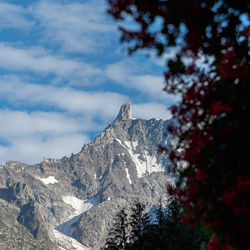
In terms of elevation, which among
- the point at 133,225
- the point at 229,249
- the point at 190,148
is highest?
the point at 133,225

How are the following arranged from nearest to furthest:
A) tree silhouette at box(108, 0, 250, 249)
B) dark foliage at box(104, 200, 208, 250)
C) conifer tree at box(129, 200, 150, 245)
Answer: tree silhouette at box(108, 0, 250, 249) < dark foliage at box(104, 200, 208, 250) < conifer tree at box(129, 200, 150, 245)

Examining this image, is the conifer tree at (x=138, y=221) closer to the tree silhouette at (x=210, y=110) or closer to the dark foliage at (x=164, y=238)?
the dark foliage at (x=164, y=238)

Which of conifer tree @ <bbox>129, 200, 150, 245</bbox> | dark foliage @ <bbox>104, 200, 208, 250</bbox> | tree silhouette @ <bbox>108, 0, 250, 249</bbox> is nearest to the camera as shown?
tree silhouette @ <bbox>108, 0, 250, 249</bbox>

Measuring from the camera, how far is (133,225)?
55.6 meters

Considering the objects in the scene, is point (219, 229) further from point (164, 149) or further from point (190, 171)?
point (164, 149)

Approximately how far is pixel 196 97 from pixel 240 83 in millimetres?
601

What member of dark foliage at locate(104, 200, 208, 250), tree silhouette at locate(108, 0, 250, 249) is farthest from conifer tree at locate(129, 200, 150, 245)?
tree silhouette at locate(108, 0, 250, 249)

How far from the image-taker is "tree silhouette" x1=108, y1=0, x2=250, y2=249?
489 centimetres

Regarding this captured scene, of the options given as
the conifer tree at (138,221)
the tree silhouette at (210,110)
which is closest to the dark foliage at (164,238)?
the conifer tree at (138,221)

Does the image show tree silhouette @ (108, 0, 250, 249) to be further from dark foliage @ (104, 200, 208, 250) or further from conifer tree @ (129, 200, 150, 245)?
conifer tree @ (129, 200, 150, 245)

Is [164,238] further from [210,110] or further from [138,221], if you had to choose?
[210,110]

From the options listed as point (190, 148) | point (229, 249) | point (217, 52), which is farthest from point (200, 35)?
point (229, 249)

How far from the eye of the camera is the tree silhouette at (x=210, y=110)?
16.1 ft

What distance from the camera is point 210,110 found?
511 centimetres
